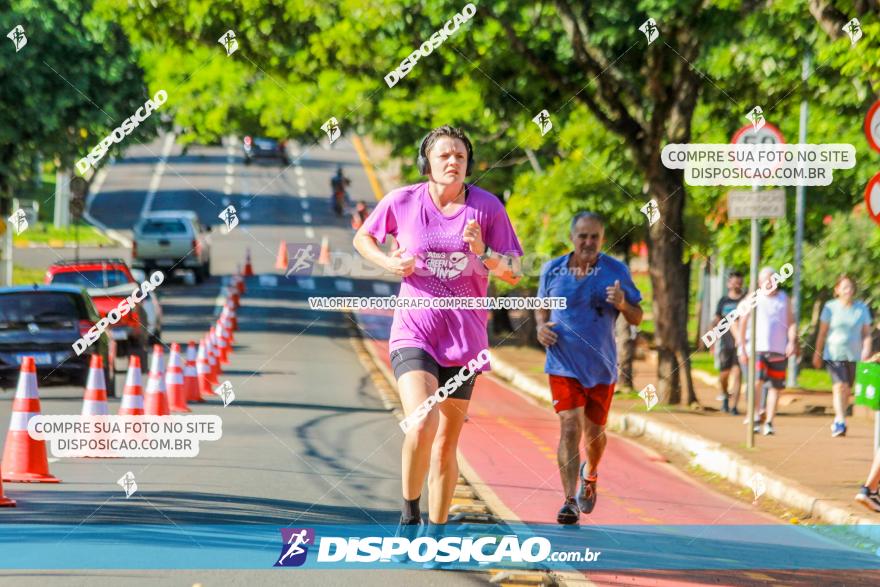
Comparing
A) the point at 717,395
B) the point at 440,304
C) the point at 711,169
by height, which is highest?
the point at 711,169

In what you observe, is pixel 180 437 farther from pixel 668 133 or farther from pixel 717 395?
pixel 717 395

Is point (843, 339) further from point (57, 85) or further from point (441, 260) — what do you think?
point (57, 85)

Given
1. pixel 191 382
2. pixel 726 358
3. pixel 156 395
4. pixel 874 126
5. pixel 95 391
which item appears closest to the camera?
pixel 874 126

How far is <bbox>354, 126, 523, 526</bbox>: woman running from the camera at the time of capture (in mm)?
8141

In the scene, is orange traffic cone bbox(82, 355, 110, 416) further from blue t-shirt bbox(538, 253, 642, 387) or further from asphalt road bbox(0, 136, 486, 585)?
blue t-shirt bbox(538, 253, 642, 387)

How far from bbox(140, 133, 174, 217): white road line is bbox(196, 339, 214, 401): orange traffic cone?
48899 mm

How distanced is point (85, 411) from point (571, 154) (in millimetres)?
14383

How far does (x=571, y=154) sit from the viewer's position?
27547 millimetres

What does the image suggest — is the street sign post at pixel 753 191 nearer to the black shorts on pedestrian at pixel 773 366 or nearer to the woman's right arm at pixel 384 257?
the black shorts on pedestrian at pixel 773 366

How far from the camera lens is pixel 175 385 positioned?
1825cm

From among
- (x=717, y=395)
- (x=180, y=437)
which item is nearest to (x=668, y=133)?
(x=717, y=395)

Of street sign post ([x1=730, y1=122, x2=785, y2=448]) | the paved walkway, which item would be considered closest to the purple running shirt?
the paved walkway

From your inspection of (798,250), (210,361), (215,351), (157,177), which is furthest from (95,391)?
(157,177)

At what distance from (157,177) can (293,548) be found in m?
76.0
